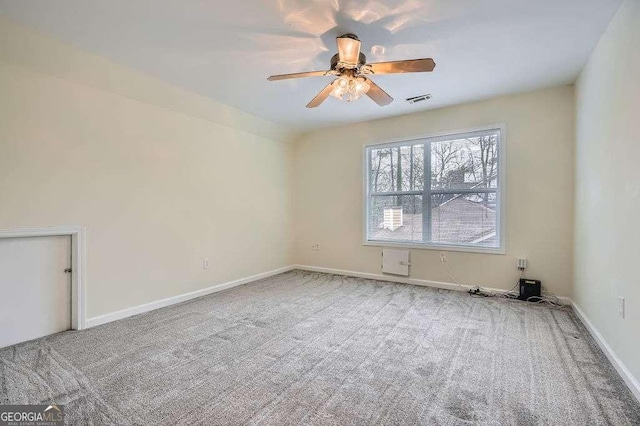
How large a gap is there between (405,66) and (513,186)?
2.49 meters

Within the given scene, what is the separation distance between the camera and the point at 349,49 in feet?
7.33

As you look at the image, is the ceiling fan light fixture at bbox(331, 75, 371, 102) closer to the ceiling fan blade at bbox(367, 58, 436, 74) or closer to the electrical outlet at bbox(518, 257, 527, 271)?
the ceiling fan blade at bbox(367, 58, 436, 74)

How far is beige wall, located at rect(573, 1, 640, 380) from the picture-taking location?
1910 mm

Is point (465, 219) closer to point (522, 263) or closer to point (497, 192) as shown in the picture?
point (497, 192)

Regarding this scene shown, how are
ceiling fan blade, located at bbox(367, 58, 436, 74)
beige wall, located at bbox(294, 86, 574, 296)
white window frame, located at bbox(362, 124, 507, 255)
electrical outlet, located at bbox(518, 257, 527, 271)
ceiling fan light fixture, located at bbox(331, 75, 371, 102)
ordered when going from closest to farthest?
ceiling fan blade, located at bbox(367, 58, 436, 74) < ceiling fan light fixture, located at bbox(331, 75, 371, 102) < beige wall, located at bbox(294, 86, 574, 296) < electrical outlet, located at bbox(518, 257, 527, 271) < white window frame, located at bbox(362, 124, 507, 255)

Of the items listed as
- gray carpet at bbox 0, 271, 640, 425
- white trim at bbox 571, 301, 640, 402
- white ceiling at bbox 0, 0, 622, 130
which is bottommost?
gray carpet at bbox 0, 271, 640, 425

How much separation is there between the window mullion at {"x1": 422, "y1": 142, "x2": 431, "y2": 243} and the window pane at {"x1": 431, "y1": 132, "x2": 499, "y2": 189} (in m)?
0.06

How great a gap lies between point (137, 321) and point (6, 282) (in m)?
1.07

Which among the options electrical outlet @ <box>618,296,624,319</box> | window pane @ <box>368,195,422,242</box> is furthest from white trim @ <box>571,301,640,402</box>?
window pane @ <box>368,195,422,242</box>

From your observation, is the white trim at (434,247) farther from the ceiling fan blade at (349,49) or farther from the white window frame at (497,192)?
the ceiling fan blade at (349,49)

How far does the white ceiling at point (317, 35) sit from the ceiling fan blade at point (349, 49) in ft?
0.62

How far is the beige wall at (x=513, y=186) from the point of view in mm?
3525

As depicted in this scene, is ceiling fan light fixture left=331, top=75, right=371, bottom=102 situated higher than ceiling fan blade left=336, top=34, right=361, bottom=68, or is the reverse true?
ceiling fan blade left=336, top=34, right=361, bottom=68

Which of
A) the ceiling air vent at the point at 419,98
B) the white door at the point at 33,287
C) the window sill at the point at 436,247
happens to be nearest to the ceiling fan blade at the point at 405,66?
the ceiling air vent at the point at 419,98
